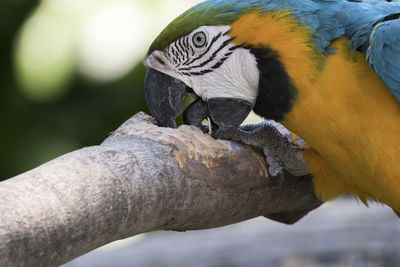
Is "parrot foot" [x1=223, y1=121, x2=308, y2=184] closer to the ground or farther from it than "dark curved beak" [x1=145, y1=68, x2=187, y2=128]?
closer to the ground

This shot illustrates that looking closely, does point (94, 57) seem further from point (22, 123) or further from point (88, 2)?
point (22, 123)

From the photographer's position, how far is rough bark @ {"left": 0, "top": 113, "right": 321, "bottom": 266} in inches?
45.9

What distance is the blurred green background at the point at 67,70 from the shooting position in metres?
4.19

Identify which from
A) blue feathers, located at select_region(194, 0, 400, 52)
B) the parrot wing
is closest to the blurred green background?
blue feathers, located at select_region(194, 0, 400, 52)

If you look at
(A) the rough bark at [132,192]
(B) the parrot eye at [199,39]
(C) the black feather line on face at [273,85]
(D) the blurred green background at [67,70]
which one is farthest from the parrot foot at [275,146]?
(D) the blurred green background at [67,70]

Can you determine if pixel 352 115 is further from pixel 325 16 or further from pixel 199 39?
pixel 199 39

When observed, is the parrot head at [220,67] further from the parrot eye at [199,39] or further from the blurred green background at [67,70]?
the blurred green background at [67,70]

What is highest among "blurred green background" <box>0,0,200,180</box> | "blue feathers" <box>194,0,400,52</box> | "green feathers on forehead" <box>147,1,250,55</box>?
"green feathers on forehead" <box>147,1,250,55</box>

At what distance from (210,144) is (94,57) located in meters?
2.73

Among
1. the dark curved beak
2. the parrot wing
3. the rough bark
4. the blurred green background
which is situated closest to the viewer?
the rough bark

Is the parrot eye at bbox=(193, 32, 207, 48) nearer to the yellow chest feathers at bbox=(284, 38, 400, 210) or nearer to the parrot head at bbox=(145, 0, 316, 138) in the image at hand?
the parrot head at bbox=(145, 0, 316, 138)

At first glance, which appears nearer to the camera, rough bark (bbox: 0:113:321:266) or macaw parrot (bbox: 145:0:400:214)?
rough bark (bbox: 0:113:321:266)

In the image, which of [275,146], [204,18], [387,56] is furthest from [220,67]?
[387,56]

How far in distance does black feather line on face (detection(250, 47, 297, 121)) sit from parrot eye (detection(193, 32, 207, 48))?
13 centimetres
